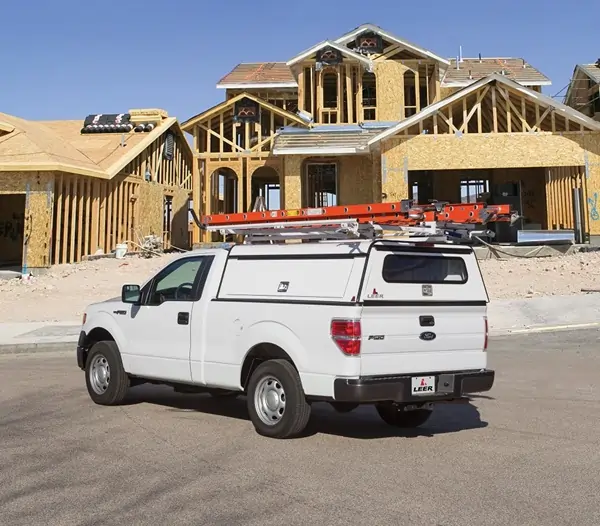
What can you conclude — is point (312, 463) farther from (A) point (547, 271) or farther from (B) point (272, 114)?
(B) point (272, 114)

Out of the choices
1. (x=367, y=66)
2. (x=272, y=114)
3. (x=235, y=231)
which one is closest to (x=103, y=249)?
(x=272, y=114)

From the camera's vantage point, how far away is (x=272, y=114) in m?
28.3

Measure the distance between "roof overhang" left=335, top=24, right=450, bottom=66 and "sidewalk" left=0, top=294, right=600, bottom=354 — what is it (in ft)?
51.7

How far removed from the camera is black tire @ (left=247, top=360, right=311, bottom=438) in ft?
17.8

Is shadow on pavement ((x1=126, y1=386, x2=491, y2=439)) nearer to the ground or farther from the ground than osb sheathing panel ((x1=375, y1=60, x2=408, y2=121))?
nearer to the ground

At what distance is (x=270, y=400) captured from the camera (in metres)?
5.73

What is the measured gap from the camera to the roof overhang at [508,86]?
925 inches

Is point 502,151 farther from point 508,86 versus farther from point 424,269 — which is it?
point 424,269

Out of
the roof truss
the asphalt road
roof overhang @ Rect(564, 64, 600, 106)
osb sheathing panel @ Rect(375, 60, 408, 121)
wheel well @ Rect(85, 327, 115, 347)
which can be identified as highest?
roof overhang @ Rect(564, 64, 600, 106)

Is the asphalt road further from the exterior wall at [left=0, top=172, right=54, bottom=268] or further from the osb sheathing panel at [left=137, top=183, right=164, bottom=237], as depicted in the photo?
the osb sheathing panel at [left=137, top=183, right=164, bottom=237]

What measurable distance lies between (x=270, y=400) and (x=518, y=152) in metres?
21.5

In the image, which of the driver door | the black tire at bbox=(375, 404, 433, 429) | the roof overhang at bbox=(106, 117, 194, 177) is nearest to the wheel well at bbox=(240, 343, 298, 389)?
the driver door

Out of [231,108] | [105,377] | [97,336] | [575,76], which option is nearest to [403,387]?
[105,377]

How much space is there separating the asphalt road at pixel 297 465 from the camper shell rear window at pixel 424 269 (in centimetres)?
155
